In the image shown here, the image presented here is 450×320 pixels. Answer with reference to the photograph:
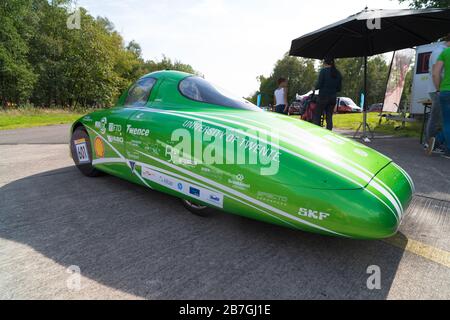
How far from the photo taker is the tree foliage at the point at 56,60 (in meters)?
25.0

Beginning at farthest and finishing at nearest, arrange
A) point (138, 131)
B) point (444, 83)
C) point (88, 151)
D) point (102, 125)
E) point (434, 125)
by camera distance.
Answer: point (434, 125), point (444, 83), point (88, 151), point (102, 125), point (138, 131)

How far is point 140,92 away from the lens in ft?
10.8

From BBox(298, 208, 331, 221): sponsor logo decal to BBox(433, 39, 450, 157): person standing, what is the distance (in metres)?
4.24

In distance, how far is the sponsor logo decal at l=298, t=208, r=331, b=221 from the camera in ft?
5.60

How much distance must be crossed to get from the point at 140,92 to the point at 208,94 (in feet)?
3.16

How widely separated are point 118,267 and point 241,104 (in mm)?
1752

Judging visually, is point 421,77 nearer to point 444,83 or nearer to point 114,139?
point 444,83

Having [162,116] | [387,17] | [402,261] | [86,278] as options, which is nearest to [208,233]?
[86,278]

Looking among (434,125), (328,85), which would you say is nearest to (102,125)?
(328,85)

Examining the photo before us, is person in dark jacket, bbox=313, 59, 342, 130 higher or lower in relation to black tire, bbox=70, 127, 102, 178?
higher

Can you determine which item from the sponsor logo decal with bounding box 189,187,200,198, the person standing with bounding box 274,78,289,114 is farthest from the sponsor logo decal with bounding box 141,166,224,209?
the person standing with bounding box 274,78,289,114

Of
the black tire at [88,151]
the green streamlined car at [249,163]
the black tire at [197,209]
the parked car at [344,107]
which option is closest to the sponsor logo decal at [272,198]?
the green streamlined car at [249,163]

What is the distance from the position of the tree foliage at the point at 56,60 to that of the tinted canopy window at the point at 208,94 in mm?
27980

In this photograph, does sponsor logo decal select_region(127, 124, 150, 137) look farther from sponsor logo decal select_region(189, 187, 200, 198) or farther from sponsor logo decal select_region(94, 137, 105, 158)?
sponsor logo decal select_region(189, 187, 200, 198)
